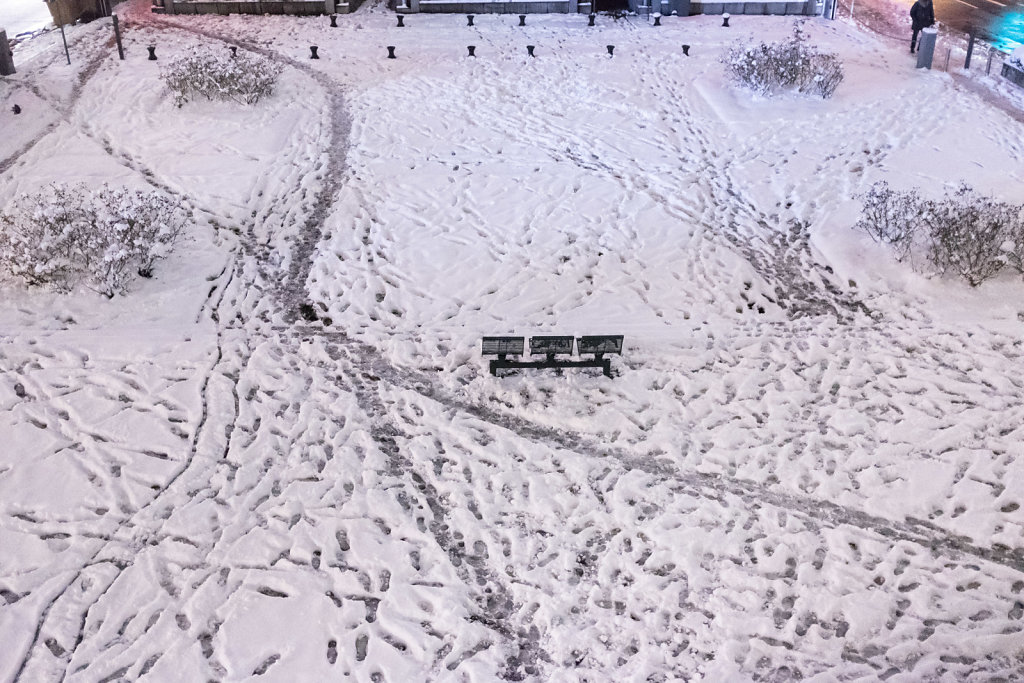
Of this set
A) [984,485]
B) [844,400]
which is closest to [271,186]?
[844,400]

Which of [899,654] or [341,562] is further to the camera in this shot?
[341,562]

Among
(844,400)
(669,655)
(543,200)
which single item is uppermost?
(543,200)

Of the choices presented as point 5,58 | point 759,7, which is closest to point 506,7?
point 759,7

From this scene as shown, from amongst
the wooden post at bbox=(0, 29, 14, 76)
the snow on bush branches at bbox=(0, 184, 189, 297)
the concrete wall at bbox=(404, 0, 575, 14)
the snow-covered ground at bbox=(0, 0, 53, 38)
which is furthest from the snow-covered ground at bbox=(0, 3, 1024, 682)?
the concrete wall at bbox=(404, 0, 575, 14)

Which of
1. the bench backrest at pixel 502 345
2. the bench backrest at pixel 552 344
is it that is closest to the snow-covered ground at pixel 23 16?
the bench backrest at pixel 502 345

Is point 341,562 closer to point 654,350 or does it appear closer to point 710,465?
point 710,465

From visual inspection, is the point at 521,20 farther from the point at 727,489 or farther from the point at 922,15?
the point at 727,489

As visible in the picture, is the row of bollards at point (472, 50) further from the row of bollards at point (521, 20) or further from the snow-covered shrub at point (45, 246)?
the snow-covered shrub at point (45, 246)
